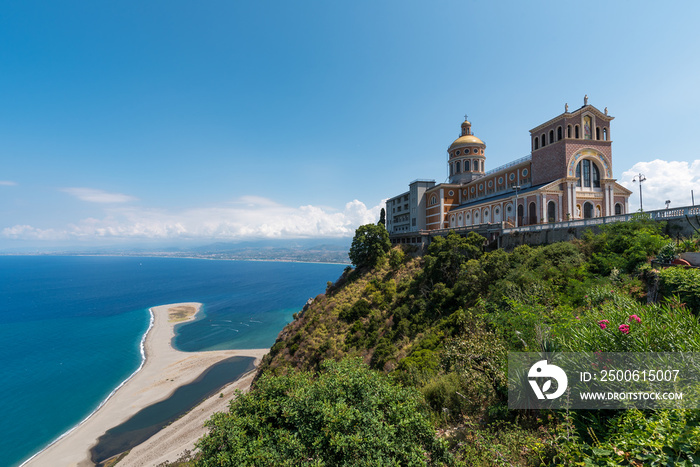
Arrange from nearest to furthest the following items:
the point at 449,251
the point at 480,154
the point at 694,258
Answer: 1. the point at 694,258
2. the point at 449,251
3. the point at 480,154

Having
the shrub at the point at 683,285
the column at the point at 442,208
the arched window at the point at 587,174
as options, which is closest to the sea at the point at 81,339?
the column at the point at 442,208

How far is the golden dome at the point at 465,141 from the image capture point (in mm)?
59531

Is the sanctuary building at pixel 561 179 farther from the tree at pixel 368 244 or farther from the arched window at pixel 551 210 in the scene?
A: the tree at pixel 368 244

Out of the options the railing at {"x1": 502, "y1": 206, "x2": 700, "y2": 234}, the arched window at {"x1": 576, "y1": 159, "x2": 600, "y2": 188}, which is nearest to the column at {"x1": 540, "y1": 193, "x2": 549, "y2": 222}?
the arched window at {"x1": 576, "y1": 159, "x2": 600, "y2": 188}

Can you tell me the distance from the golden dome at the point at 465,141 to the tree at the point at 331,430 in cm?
5976

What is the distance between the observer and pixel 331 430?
7859 mm

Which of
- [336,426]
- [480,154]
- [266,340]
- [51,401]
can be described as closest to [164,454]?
[51,401]

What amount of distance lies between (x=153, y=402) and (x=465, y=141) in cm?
6801

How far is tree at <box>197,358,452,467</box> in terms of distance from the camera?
755 cm

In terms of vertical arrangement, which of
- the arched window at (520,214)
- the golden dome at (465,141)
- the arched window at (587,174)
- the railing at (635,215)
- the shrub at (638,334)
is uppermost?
the golden dome at (465,141)

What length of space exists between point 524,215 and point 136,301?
4529 inches

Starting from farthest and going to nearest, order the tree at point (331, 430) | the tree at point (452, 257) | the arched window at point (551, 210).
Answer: the arched window at point (551, 210)
the tree at point (452, 257)
the tree at point (331, 430)

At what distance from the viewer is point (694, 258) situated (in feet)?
44.4

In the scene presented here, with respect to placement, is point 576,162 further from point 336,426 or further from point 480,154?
point 336,426
